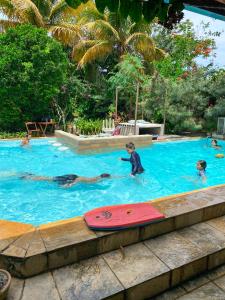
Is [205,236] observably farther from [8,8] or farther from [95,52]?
[8,8]

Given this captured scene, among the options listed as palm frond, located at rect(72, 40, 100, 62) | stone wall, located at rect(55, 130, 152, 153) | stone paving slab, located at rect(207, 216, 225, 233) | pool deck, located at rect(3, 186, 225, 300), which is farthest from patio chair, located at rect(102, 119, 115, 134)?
pool deck, located at rect(3, 186, 225, 300)

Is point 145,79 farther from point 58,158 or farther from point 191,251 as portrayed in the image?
point 191,251

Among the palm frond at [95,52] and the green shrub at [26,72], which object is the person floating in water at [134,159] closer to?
the green shrub at [26,72]

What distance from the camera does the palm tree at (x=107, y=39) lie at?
62.8ft

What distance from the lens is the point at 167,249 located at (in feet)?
11.6

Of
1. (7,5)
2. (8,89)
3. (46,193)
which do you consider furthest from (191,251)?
(7,5)

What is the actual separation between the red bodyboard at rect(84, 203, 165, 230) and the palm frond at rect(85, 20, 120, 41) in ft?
58.5

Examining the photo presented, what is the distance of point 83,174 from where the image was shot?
1014 centimetres

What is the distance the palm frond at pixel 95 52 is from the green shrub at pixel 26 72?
2859mm

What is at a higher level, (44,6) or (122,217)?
(44,6)

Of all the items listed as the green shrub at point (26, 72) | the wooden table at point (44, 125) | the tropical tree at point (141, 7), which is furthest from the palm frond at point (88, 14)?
the tropical tree at point (141, 7)

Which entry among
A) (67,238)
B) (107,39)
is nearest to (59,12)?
(107,39)

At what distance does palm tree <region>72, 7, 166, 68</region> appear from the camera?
1916 cm

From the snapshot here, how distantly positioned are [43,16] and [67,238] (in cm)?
1950
